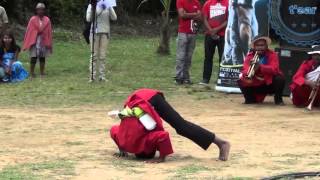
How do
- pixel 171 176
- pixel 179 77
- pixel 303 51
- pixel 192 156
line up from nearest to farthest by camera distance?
pixel 171 176
pixel 192 156
pixel 303 51
pixel 179 77

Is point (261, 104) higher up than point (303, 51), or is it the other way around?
point (303, 51)

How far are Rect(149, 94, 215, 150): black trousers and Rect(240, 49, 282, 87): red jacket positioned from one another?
4.26m

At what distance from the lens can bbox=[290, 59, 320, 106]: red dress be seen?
37.2 ft

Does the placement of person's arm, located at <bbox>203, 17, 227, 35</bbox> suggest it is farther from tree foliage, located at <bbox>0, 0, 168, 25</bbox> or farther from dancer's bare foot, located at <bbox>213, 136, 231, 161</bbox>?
tree foliage, located at <bbox>0, 0, 168, 25</bbox>

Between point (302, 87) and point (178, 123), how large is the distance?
4502 millimetres

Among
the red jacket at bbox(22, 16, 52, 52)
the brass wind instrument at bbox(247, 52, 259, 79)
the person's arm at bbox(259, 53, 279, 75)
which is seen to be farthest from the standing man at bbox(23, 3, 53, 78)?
the person's arm at bbox(259, 53, 279, 75)

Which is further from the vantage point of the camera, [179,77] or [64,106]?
[179,77]

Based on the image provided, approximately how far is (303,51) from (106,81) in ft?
13.8

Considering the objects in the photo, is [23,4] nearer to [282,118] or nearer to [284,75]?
[284,75]

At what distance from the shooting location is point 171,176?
6605mm

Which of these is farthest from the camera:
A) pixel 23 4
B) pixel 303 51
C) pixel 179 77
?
pixel 23 4

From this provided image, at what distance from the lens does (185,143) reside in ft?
27.7

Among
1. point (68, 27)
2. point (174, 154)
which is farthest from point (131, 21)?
point (174, 154)

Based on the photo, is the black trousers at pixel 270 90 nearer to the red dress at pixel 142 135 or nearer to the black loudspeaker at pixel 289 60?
the black loudspeaker at pixel 289 60
